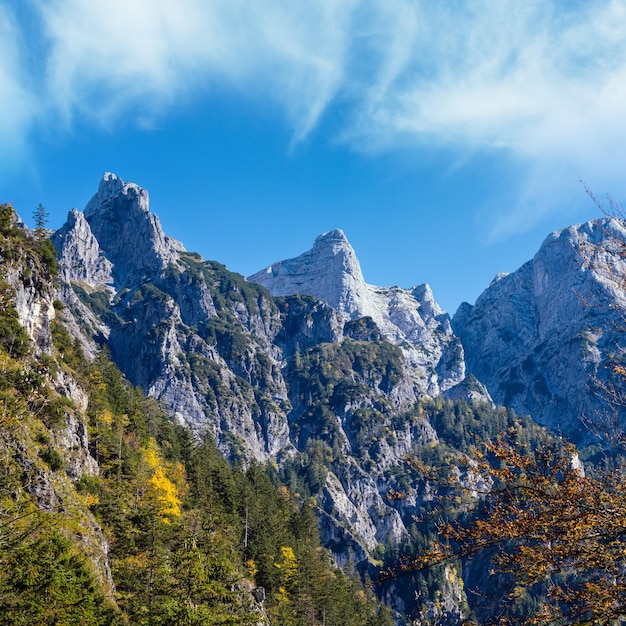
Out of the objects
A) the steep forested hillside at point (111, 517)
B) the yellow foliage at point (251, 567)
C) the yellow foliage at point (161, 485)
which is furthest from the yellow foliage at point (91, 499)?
the yellow foliage at point (251, 567)

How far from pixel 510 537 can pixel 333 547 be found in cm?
18839

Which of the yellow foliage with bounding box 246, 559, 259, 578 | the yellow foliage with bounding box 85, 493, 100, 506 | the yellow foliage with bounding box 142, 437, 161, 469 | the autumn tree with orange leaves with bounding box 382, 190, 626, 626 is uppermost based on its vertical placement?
the yellow foliage with bounding box 142, 437, 161, 469

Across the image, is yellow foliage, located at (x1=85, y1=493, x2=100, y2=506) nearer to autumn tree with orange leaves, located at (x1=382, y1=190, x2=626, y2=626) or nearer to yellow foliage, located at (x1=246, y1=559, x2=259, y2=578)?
yellow foliage, located at (x1=246, y1=559, x2=259, y2=578)

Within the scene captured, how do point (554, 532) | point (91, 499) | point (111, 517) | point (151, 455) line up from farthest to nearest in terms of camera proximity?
point (151, 455), point (111, 517), point (91, 499), point (554, 532)

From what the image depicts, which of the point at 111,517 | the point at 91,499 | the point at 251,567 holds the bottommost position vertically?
the point at 251,567

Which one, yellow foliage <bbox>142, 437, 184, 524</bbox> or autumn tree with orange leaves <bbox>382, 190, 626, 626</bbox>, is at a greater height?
yellow foliage <bbox>142, 437, 184, 524</bbox>

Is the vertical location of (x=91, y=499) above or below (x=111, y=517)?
above

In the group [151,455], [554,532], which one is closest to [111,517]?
[151,455]

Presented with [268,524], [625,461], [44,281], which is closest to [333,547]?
[268,524]

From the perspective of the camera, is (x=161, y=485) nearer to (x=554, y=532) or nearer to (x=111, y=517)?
(x=111, y=517)

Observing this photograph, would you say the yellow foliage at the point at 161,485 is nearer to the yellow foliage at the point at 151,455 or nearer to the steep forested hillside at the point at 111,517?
the yellow foliage at the point at 151,455

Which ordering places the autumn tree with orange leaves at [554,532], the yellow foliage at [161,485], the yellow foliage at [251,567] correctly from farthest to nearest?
the yellow foliage at [251,567] < the yellow foliage at [161,485] < the autumn tree with orange leaves at [554,532]

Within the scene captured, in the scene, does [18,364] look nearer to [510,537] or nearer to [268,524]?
[510,537]

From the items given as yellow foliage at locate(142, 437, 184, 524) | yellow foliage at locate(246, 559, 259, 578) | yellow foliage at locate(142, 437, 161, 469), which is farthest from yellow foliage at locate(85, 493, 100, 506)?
yellow foliage at locate(246, 559, 259, 578)
